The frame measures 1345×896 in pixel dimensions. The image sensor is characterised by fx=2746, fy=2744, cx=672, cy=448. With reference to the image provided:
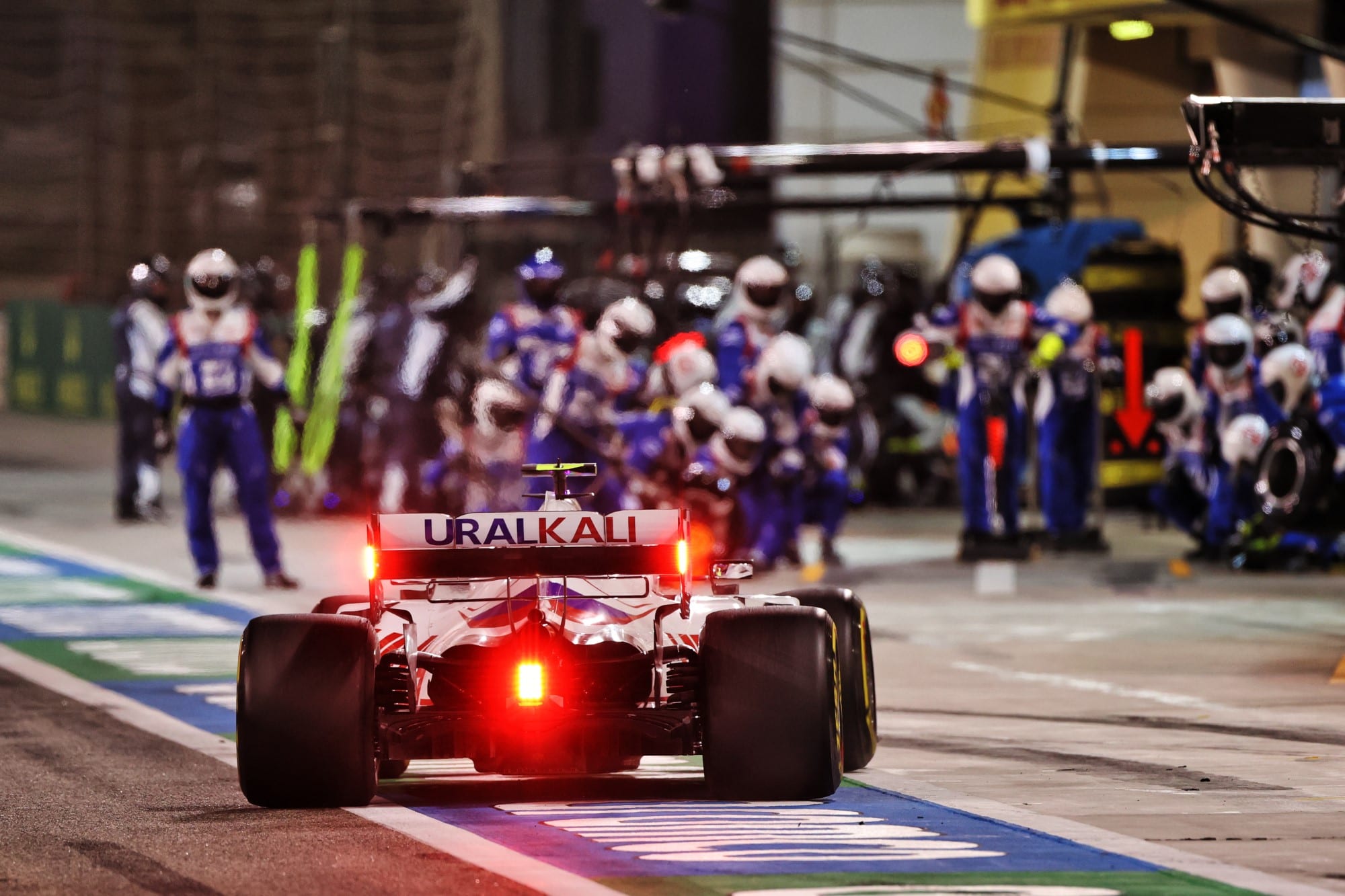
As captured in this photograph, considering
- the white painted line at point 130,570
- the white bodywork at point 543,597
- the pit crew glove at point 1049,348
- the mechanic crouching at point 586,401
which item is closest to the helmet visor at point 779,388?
the mechanic crouching at point 586,401

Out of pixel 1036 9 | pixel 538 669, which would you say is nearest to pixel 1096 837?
pixel 538 669

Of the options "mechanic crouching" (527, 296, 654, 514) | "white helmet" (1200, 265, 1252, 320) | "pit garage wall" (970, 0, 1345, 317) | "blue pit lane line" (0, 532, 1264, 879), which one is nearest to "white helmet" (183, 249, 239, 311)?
"mechanic crouching" (527, 296, 654, 514)

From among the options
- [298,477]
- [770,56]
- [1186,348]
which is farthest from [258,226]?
[1186,348]

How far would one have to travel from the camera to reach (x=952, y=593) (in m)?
17.0

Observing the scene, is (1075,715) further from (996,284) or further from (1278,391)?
(996,284)

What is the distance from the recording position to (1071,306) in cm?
1933

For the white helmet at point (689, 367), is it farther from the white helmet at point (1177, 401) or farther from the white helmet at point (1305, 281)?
the white helmet at point (1305, 281)

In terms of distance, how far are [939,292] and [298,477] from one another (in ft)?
18.6

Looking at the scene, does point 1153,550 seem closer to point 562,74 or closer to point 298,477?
point 298,477

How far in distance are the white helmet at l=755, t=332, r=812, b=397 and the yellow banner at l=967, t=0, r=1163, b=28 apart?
7028 millimetres

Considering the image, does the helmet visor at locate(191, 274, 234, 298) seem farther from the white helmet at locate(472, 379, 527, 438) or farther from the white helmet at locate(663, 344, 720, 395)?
the white helmet at locate(663, 344, 720, 395)

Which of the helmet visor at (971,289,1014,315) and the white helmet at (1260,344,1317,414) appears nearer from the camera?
the white helmet at (1260,344,1317,414)

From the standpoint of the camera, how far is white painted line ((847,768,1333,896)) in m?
7.35

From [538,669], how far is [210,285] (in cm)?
891
